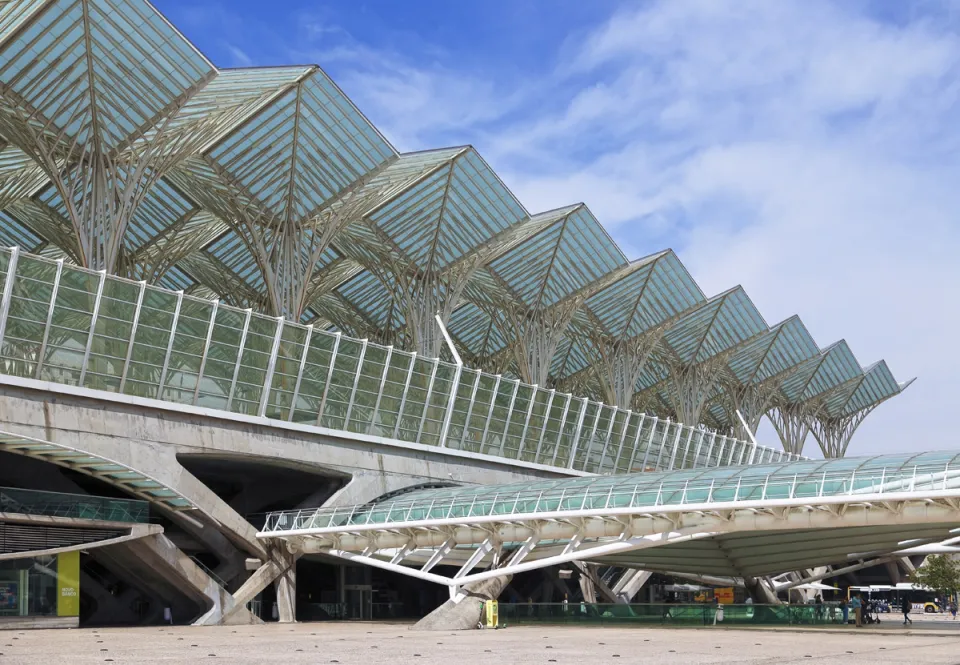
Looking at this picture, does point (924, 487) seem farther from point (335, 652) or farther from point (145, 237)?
point (145, 237)

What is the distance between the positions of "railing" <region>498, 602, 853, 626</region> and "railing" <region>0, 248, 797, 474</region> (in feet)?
49.0

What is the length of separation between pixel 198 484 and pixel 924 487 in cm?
2903

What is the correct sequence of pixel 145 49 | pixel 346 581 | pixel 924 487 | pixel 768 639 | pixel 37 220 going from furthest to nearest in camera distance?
pixel 37 220, pixel 346 581, pixel 145 49, pixel 924 487, pixel 768 639

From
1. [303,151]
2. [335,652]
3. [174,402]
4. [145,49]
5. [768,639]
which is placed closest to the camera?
[335,652]

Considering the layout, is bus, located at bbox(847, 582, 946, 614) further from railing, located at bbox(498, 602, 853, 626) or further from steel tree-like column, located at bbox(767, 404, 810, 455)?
railing, located at bbox(498, 602, 853, 626)

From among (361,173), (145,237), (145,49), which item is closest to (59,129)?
(145,49)

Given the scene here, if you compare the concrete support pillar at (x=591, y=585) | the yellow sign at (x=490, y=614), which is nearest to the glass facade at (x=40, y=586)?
the yellow sign at (x=490, y=614)

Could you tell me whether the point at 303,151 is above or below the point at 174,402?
above

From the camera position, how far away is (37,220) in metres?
63.4

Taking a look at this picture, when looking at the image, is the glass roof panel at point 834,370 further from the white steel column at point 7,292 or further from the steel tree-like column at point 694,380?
the white steel column at point 7,292

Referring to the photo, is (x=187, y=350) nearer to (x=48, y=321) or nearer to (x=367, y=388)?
(x=48, y=321)

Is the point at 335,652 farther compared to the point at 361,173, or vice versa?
the point at 361,173

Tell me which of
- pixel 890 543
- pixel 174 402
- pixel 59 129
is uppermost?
pixel 59 129

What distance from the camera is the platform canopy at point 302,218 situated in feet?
149
